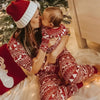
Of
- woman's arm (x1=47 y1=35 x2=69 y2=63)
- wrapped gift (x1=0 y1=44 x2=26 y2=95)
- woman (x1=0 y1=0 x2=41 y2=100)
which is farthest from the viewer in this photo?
wrapped gift (x1=0 y1=44 x2=26 y2=95)

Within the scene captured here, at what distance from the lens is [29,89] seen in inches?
45.8

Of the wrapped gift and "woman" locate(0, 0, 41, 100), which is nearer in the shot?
"woman" locate(0, 0, 41, 100)

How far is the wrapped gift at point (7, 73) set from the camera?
1212mm

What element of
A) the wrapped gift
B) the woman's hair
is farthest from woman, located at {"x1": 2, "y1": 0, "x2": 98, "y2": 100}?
the wrapped gift

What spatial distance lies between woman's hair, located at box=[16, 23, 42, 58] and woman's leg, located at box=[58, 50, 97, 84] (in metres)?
0.19

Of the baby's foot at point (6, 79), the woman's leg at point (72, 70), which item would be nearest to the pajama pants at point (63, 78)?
the woman's leg at point (72, 70)

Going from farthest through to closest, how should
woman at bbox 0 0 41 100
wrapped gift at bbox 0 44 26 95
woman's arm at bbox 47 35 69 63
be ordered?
1. wrapped gift at bbox 0 44 26 95
2. woman's arm at bbox 47 35 69 63
3. woman at bbox 0 0 41 100

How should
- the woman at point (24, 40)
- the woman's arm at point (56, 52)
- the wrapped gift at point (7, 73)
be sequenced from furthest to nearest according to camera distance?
the wrapped gift at point (7, 73), the woman's arm at point (56, 52), the woman at point (24, 40)

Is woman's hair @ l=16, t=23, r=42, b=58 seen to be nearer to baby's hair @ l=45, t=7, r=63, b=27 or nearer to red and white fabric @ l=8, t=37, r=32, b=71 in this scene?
red and white fabric @ l=8, t=37, r=32, b=71

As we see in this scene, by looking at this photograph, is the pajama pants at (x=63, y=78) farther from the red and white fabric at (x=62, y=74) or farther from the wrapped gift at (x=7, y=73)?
the wrapped gift at (x=7, y=73)

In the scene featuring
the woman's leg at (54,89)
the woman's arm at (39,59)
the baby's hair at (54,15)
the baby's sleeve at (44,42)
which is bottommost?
the woman's leg at (54,89)

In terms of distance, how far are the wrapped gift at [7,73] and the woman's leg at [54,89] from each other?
0.76 feet

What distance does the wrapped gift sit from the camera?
1.21m

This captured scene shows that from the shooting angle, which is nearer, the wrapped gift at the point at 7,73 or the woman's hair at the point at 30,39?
the woman's hair at the point at 30,39
